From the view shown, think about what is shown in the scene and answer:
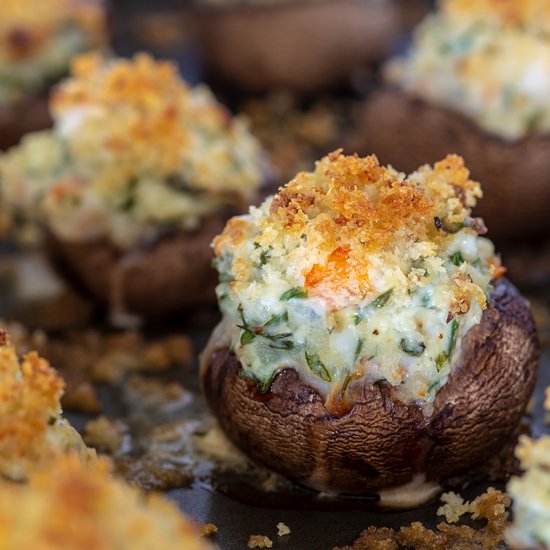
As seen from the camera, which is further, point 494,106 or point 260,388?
point 494,106

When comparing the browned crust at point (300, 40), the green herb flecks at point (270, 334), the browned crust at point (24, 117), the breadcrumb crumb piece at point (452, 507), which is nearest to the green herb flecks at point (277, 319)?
the green herb flecks at point (270, 334)

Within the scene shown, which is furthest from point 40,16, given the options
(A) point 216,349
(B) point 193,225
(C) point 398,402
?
(C) point 398,402

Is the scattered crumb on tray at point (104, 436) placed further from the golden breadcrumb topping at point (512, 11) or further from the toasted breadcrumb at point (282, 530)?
the golden breadcrumb topping at point (512, 11)

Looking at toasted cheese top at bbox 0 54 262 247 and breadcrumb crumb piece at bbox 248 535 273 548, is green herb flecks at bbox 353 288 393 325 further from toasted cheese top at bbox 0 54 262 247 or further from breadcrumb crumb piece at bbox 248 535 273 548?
toasted cheese top at bbox 0 54 262 247

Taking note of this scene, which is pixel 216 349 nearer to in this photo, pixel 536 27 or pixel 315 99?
pixel 536 27

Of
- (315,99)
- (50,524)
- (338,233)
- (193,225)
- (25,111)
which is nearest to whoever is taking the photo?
(50,524)

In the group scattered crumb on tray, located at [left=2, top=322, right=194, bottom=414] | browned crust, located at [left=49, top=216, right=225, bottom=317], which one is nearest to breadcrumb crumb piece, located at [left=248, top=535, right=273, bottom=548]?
scattered crumb on tray, located at [left=2, top=322, right=194, bottom=414]
